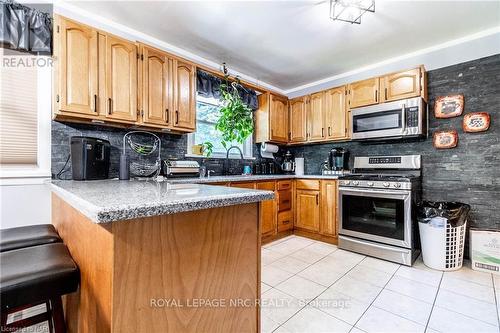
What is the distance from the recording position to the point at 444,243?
7.50 ft

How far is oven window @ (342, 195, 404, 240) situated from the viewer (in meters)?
2.53

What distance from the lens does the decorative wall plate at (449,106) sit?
8.60 ft

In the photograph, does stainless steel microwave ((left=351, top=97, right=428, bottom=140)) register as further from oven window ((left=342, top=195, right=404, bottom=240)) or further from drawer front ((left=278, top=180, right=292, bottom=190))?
drawer front ((left=278, top=180, right=292, bottom=190))

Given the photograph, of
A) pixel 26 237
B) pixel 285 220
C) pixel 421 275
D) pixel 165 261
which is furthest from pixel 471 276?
pixel 26 237

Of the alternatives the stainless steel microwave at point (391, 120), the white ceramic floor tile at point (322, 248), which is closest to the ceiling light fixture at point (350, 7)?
the stainless steel microwave at point (391, 120)

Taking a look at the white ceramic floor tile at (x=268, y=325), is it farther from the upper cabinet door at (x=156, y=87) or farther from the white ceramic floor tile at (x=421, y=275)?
the upper cabinet door at (x=156, y=87)

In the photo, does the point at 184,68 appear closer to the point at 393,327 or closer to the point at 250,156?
the point at 250,156

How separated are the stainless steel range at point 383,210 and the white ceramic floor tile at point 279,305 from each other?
4.57ft

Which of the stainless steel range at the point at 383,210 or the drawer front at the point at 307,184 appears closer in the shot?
the stainless steel range at the point at 383,210

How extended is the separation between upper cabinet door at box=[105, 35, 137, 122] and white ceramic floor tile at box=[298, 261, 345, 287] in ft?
7.52

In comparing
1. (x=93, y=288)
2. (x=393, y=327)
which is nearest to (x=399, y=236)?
(x=393, y=327)

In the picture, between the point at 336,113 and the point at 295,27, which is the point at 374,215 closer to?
the point at 336,113

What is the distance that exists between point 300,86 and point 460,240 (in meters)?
3.12

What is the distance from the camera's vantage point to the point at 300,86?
13.7 ft
